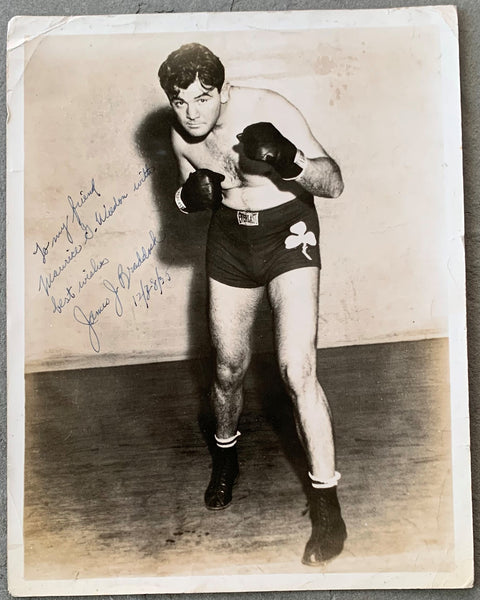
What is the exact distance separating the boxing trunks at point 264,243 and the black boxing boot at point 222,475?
0.30m

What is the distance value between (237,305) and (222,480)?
1.06ft

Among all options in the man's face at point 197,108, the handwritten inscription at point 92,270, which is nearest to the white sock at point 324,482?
the handwritten inscription at point 92,270

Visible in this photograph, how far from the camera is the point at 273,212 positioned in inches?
40.3

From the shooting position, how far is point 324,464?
1019 mm

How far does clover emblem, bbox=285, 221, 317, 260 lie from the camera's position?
1.02 meters

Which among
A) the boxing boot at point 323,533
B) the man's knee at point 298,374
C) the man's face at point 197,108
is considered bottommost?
the boxing boot at point 323,533

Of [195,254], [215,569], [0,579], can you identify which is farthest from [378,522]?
[0,579]

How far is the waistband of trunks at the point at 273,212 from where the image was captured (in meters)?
1.02

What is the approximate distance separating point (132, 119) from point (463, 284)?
702 millimetres

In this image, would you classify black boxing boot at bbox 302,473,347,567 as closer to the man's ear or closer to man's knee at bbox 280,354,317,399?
man's knee at bbox 280,354,317,399

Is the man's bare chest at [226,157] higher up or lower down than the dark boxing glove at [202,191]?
higher up

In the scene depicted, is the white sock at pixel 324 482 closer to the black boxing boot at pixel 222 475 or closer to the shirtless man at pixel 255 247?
the shirtless man at pixel 255 247
